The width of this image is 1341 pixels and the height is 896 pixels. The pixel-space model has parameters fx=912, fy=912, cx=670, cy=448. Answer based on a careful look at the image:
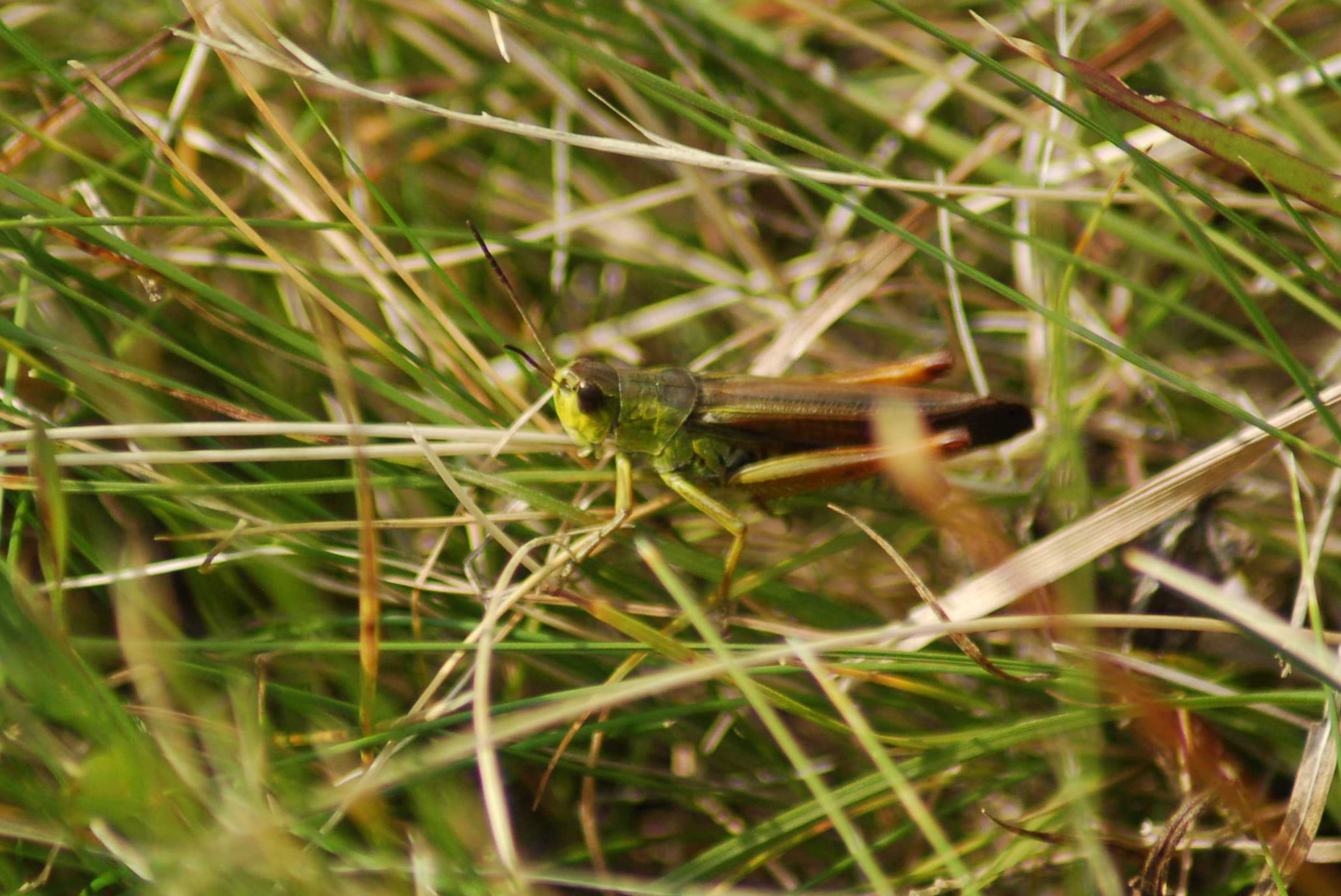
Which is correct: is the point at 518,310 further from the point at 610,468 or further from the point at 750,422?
the point at 750,422

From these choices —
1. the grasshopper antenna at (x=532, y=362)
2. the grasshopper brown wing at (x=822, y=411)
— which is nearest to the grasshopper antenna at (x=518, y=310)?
the grasshopper antenna at (x=532, y=362)

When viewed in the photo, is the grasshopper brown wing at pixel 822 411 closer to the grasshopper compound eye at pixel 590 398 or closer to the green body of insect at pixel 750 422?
the green body of insect at pixel 750 422

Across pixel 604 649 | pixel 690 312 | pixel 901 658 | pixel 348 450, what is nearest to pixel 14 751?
pixel 348 450

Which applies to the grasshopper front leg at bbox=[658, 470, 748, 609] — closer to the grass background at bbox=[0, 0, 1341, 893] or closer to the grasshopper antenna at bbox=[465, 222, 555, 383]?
the grass background at bbox=[0, 0, 1341, 893]

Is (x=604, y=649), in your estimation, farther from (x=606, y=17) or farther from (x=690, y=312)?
(x=606, y=17)

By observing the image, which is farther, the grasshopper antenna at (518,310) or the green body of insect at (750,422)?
the green body of insect at (750,422)

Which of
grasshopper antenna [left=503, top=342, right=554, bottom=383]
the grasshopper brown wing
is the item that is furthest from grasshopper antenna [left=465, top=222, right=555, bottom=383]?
the grasshopper brown wing
